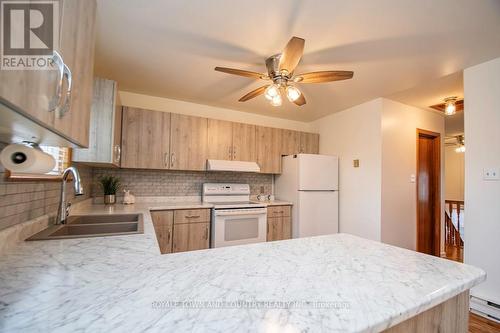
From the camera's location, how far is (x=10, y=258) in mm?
905

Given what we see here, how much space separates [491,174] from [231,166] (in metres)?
2.83

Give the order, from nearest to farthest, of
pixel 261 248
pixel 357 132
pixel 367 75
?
pixel 261 248
pixel 367 75
pixel 357 132

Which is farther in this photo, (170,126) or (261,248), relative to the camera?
(170,126)

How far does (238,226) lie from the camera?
3.04 m

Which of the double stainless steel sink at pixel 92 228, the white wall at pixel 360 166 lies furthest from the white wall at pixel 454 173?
the double stainless steel sink at pixel 92 228

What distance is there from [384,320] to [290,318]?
0.75 ft

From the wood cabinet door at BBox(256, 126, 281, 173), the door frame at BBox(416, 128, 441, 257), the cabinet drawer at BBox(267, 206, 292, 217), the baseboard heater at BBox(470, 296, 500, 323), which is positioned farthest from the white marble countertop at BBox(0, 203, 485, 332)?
the door frame at BBox(416, 128, 441, 257)

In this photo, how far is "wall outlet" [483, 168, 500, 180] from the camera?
6.82 ft

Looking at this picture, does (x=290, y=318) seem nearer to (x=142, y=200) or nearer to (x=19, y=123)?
(x=19, y=123)

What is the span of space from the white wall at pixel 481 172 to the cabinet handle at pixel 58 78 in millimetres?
3203

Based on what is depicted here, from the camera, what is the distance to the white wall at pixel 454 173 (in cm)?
660

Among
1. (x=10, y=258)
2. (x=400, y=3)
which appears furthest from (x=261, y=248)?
(x=400, y=3)

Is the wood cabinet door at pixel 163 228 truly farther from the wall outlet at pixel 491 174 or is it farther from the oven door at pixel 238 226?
the wall outlet at pixel 491 174

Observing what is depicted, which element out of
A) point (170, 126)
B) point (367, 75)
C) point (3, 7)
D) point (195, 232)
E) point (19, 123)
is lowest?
A: point (195, 232)
